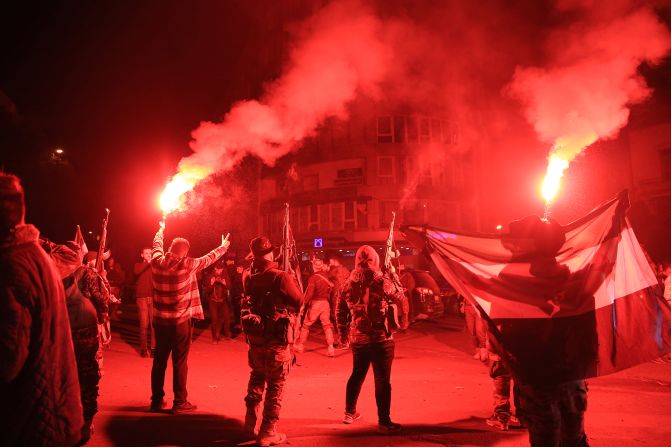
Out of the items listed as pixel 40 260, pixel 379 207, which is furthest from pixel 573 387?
pixel 379 207

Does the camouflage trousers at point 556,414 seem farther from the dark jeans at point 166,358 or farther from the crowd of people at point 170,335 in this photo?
the dark jeans at point 166,358

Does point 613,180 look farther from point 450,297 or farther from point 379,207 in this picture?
point 450,297

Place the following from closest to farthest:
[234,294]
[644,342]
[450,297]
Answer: [644,342], [234,294], [450,297]

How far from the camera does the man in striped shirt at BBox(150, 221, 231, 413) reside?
226 inches

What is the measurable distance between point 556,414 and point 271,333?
2661 mm

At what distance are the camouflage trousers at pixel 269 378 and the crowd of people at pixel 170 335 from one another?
1 centimetres

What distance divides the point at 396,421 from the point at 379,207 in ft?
94.9

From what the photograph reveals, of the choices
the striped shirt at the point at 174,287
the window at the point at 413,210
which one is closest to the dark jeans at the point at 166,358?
the striped shirt at the point at 174,287

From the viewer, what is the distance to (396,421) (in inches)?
211

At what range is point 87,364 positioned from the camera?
15.0ft

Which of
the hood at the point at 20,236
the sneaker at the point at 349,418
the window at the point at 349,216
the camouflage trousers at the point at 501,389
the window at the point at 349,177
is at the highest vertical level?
the window at the point at 349,177

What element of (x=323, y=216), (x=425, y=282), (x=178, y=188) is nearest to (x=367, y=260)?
(x=178, y=188)

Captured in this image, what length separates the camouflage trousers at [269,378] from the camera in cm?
459

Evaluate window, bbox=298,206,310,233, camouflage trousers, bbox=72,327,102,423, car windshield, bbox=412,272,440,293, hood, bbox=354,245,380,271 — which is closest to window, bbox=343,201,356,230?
window, bbox=298,206,310,233
